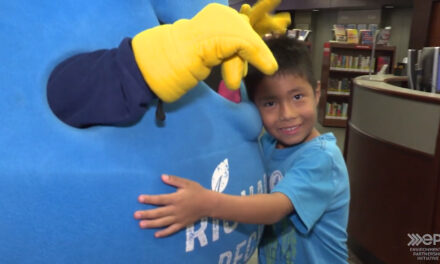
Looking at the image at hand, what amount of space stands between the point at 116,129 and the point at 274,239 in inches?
27.3

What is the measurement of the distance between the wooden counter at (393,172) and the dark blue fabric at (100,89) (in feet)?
6.43

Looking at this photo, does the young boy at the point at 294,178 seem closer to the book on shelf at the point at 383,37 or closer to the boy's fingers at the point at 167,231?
the boy's fingers at the point at 167,231

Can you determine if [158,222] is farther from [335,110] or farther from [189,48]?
[335,110]

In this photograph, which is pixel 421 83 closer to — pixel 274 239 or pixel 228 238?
pixel 274 239

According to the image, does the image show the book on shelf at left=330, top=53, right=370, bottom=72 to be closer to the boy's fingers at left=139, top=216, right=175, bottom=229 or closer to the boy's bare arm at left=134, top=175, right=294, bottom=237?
the boy's bare arm at left=134, top=175, right=294, bottom=237

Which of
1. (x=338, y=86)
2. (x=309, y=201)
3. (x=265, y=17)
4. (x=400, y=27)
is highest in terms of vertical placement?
(x=265, y=17)

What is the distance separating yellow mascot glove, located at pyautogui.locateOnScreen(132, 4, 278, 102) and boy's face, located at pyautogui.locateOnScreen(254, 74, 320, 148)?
17.2 inches

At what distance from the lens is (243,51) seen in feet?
2.17

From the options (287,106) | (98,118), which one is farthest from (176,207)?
(287,106)

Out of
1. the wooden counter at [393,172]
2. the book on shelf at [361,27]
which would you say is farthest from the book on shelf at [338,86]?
the wooden counter at [393,172]

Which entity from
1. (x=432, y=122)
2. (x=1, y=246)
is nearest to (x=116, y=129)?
(x=1, y=246)

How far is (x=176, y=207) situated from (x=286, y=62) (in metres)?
0.55

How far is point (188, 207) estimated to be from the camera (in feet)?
2.54

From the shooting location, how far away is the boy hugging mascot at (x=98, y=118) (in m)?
0.66
